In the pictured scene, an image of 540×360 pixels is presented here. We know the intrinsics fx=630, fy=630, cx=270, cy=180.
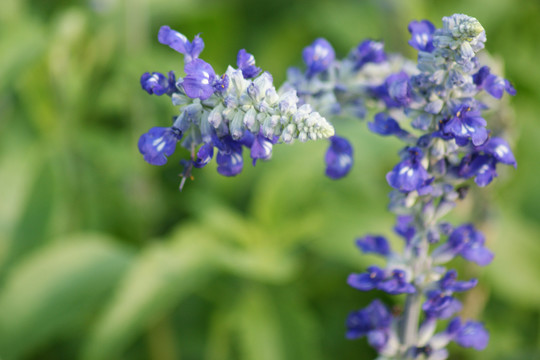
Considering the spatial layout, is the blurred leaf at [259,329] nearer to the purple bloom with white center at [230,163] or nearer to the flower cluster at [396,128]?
the flower cluster at [396,128]

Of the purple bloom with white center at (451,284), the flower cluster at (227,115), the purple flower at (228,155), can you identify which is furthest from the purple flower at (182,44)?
the purple bloom with white center at (451,284)

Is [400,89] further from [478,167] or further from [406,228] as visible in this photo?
[406,228]

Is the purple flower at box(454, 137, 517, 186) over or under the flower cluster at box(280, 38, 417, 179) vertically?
under

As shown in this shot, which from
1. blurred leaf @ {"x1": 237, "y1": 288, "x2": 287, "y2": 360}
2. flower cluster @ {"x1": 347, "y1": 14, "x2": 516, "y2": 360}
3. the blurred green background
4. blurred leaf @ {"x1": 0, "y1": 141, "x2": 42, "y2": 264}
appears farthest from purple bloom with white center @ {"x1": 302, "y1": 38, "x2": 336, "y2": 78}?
blurred leaf @ {"x1": 0, "y1": 141, "x2": 42, "y2": 264}

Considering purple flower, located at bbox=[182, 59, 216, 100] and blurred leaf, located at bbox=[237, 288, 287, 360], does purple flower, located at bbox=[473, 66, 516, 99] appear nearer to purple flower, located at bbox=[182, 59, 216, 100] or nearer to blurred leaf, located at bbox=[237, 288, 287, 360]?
purple flower, located at bbox=[182, 59, 216, 100]

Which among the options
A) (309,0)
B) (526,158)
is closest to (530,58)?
(526,158)

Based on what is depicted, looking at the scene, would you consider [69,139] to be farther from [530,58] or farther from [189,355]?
[530,58]

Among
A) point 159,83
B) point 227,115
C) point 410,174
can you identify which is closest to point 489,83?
point 410,174
